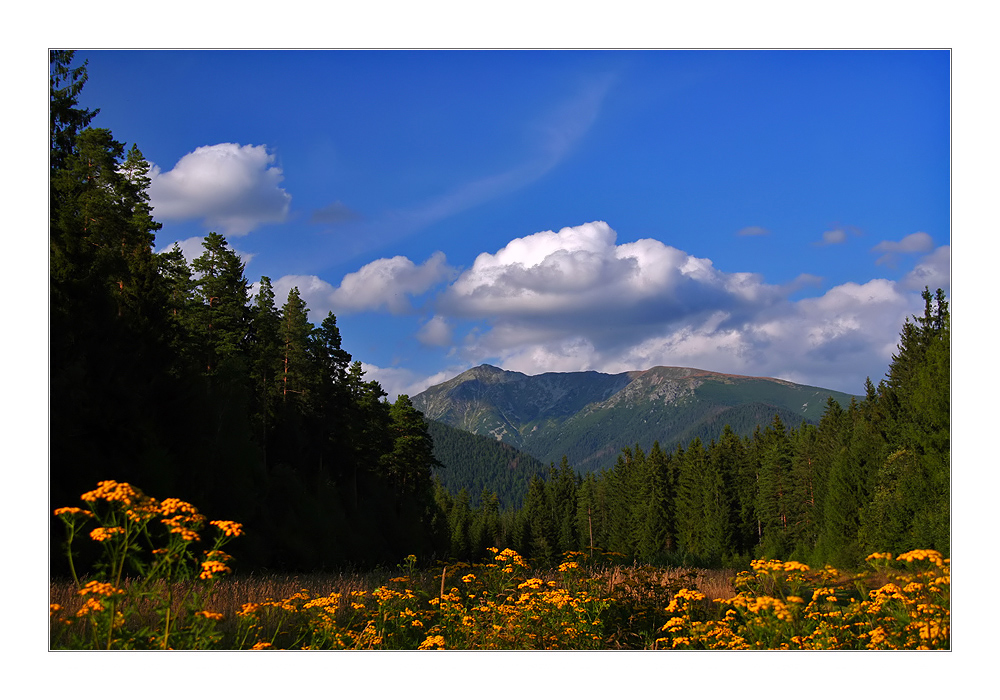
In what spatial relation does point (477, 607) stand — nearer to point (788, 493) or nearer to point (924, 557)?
Result: point (924, 557)

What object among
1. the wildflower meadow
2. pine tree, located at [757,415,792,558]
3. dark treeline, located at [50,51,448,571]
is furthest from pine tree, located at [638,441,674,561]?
the wildflower meadow

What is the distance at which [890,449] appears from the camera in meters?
32.2

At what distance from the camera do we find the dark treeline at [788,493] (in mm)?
15131

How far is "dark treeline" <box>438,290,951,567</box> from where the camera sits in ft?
49.6

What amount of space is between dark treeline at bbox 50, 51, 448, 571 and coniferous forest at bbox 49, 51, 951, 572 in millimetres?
74

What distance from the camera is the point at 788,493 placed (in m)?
58.4

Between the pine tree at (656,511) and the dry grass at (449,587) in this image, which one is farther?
the pine tree at (656,511)

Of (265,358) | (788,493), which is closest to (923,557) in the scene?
(265,358)

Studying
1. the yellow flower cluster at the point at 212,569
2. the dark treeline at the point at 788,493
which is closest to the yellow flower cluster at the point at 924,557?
the dark treeline at the point at 788,493

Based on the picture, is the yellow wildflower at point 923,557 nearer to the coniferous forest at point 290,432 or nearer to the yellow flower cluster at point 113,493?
the coniferous forest at point 290,432

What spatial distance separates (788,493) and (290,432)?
42.9 m

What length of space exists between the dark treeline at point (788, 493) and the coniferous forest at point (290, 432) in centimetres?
19

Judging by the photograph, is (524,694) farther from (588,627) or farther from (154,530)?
(154,530)

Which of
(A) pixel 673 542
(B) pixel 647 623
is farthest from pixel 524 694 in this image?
(A) pixel 673 542
